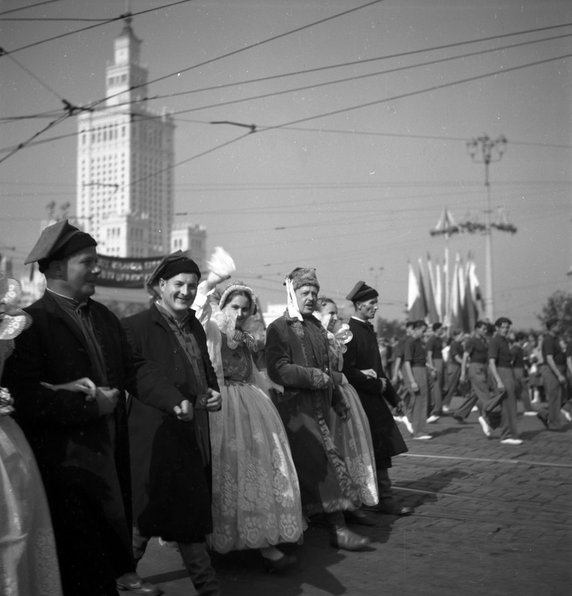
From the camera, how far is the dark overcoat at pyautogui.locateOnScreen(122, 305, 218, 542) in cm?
384

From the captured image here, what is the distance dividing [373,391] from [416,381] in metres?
6.02

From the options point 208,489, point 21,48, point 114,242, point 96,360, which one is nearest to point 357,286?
point 208,489

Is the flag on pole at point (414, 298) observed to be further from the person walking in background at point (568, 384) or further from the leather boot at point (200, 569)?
the leather boot at point (200, 569)

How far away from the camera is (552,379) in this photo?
1270cm

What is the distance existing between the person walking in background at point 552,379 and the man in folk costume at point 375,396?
22.3ft

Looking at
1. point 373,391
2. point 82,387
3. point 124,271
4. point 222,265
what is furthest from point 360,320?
point 124,271

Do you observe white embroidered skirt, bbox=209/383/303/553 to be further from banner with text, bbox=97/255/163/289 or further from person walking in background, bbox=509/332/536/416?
banner with text, bbox=97/255/163/289

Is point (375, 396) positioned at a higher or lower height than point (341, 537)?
higher

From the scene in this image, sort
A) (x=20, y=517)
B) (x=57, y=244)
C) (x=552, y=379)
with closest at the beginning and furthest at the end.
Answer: (x=20, y=517) < (x=57, y=244) < (x=552, y=379)

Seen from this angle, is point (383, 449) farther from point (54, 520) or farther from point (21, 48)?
point (21, 48)

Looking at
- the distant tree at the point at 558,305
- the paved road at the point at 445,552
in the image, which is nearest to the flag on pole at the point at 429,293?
the distant tree at the point at 558,305

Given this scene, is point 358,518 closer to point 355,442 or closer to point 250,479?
point 355,442

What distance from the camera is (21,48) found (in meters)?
10.4

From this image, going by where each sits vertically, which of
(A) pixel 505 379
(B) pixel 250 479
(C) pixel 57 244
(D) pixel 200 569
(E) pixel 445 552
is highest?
(C) pixel 57 244
